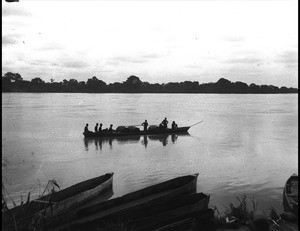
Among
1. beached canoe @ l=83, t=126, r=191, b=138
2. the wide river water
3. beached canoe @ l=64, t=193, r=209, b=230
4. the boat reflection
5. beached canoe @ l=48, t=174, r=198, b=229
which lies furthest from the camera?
beached canoe @ l=83, t=126, r=191, b=138

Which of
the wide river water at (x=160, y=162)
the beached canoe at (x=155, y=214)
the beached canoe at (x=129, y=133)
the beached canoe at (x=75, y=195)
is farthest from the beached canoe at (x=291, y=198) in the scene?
the beached canoe at (x=129, y=133)

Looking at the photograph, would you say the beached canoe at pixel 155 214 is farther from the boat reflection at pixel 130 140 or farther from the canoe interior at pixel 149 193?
the boat reflection at pixel 130 140

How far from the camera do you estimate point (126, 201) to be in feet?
49.4

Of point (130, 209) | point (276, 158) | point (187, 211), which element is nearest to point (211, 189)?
point (187, 211)

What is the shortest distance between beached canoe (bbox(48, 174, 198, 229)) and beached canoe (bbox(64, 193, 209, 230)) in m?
0.26

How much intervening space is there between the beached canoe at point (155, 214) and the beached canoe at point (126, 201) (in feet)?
0.84

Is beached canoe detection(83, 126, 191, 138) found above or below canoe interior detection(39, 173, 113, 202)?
below

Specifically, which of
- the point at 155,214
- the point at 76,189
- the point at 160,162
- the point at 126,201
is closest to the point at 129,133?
the point at 160,162

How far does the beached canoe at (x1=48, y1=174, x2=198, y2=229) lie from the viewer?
41.9ft

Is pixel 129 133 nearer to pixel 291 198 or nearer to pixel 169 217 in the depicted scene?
pixel 291 198

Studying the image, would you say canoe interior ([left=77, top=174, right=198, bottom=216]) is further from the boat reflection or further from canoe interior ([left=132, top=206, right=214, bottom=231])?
the boat reflection

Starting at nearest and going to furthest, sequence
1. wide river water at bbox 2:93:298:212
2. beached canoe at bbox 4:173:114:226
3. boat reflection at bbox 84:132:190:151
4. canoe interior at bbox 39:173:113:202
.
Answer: beached canoe at bbox 4:173:114:226
canoe interior at bbox 39:173:113:202
wide river water at bbox 2:93:298:212
boat reflection at bbox 84:132:190:151

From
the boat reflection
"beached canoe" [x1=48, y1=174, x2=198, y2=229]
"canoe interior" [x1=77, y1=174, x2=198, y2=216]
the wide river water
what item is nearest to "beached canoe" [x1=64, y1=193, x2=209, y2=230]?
"beached canoe" [x1=48, y1=174, x2=198, y2=229]

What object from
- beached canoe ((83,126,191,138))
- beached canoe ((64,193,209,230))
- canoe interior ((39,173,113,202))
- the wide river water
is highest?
beached canoe ((64,193,209,230))
